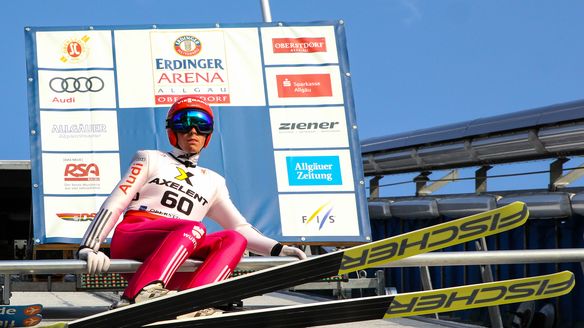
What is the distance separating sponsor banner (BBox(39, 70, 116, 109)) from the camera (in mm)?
9352

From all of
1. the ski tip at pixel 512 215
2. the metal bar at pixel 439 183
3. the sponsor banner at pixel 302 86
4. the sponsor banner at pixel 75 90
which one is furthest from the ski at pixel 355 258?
the metal bar at pixel 439 183

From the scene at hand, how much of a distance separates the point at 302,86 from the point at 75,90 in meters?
2.31

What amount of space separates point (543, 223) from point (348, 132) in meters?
4.05

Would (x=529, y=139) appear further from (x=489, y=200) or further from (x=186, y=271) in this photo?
(x=186, y=271)

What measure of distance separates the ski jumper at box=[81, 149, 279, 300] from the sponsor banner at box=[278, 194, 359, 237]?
155 inches

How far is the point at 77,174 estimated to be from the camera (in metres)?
9.20

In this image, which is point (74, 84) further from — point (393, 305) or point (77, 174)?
point (393, 305)

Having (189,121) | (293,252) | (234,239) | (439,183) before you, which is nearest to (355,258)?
(293,252)

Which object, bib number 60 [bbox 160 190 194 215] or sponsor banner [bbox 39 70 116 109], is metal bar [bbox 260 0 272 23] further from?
bib number 60 [bbox 160 190 194 215]

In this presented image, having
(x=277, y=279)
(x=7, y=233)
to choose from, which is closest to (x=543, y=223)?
(x=277, y=279)

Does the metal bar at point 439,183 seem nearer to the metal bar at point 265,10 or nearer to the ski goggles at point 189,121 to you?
the metal bar at point 265,10

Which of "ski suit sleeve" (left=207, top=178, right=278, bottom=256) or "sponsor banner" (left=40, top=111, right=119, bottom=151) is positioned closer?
"ski suit sleeve" (left=207, top=178, right=278, bottom=256)

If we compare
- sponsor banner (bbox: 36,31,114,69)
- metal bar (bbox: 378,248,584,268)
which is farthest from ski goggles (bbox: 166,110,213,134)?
sponsor banner (bbox: 36,31,114,69)

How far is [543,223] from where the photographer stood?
12.4 metres
